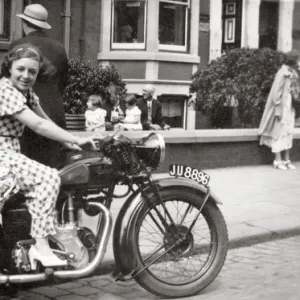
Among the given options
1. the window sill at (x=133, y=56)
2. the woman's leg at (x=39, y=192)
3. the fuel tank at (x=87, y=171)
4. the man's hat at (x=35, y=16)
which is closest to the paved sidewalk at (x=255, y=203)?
the fuel tank at (x=87, y=171)

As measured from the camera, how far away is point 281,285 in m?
5.70

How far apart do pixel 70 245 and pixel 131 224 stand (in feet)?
1.41

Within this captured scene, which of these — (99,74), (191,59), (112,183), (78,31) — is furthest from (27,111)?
(191,59)

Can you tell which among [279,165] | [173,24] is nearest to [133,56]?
[173,24]

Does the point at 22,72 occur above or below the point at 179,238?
above

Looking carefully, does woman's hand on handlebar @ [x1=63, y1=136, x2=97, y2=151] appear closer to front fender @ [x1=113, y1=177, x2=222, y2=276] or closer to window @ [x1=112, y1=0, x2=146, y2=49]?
front fender @ [x1=113, y1=177, x2=222, y2=276]

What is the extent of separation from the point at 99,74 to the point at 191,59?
5.32 metres

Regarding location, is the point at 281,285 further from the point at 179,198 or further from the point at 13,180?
the point at 13,180

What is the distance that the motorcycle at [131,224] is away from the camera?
477 centimetres

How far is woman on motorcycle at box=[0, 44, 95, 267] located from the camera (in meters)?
4.71

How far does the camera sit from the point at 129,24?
18469mm

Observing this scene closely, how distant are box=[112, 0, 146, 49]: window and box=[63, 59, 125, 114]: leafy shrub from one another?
4229 millimetres

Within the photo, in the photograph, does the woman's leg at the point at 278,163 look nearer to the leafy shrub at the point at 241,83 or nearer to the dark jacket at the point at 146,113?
the leafy shrub at the point at 241,83

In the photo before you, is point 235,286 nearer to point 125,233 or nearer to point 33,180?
point 125,233
